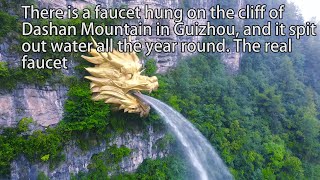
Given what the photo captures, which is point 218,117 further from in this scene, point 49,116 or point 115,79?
point 49,116

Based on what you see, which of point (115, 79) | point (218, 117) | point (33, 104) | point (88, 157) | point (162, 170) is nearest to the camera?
point (33, 104)

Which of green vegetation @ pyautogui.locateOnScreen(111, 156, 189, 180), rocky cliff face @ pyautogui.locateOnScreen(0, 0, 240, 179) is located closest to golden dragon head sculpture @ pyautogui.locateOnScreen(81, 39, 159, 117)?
rocky cliff face @ pyautogui.locateOnScreen(0, 0, 240, 179)

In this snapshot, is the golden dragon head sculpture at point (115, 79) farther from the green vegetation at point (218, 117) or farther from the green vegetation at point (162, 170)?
the green vegetation at point (162, 170)

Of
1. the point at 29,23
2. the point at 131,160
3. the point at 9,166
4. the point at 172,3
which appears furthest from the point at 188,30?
the point at 9,166

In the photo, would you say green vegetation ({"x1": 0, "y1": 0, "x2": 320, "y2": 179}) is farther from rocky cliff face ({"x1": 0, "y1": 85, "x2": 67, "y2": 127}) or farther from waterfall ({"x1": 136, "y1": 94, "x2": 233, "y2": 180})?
waterfall ({"x1": 136, "y1": 94, "x2": 233, "y2": 180})

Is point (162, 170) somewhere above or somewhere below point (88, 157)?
below

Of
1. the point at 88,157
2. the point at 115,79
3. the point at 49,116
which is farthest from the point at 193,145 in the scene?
the point at 49,116
